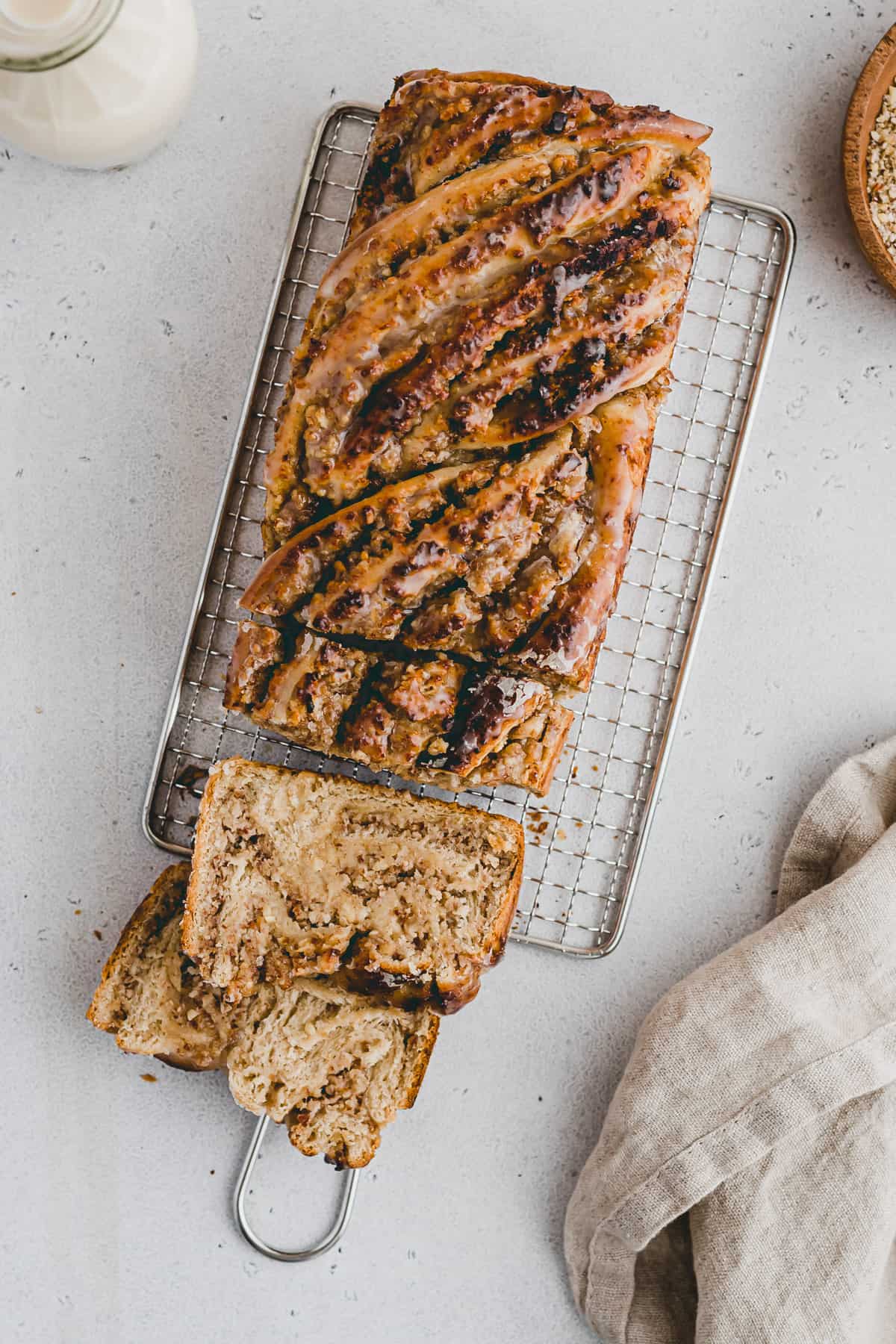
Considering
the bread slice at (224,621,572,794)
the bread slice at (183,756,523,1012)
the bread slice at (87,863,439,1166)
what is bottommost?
the bread slice at (87,863,439,1166)

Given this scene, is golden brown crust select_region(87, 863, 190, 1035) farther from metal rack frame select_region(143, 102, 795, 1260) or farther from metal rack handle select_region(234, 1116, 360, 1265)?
metal rack handle select_region(234, 1116, 360, 1265)

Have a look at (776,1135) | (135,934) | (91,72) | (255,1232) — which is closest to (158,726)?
(135,934)

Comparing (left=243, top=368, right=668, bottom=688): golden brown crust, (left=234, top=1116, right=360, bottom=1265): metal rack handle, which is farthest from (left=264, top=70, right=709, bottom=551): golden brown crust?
(left=234, top=1116, right=360, bottom=1265): metal rack handle

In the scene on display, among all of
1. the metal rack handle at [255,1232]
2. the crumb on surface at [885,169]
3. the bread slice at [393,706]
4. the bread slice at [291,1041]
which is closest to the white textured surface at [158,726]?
the metal rack handle at [255,1232]

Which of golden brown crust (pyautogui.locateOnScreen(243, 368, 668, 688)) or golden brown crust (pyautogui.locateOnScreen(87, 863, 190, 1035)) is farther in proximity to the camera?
golden brown crust (pyautogui.locateOnScreen(87, 863, 190, 1035))

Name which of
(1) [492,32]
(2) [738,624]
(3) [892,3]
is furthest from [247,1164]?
(3) [892,3]

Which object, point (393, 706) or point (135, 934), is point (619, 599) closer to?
point (393, 706)
